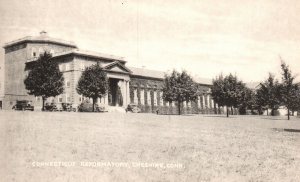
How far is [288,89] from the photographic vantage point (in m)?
28.4

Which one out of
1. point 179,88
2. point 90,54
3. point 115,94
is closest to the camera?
point 179,88

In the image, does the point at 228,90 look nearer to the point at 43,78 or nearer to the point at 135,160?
the point at 43,78

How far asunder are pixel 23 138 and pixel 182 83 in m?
34.6

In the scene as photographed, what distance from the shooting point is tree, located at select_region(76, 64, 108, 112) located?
3773cm

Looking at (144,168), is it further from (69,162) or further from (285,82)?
(285,82)

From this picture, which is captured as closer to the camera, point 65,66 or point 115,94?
point 65,66

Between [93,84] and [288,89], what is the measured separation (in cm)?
1929

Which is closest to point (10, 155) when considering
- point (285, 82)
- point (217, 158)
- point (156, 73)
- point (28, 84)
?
point (217, 158)

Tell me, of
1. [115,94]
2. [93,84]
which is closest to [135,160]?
[93,84]

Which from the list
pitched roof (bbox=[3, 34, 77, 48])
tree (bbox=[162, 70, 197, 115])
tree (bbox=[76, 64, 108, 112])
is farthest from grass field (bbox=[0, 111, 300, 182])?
pitched roof (bbox=[3, 34, 77, 48])

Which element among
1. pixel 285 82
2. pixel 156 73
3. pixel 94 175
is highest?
pixel 156 73

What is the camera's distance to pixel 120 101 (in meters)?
51.7

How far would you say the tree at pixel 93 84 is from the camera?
37728 millimetres

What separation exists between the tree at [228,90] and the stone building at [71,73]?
43.7ft
